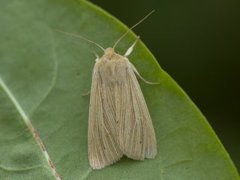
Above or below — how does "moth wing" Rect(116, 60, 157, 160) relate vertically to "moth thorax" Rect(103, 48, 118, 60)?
below

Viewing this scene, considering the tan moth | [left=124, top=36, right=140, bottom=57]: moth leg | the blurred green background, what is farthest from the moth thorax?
the blurred green background

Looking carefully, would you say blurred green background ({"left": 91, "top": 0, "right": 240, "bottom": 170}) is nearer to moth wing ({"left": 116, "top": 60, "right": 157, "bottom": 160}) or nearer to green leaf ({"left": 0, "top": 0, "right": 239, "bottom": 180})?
moth wing ({"left": 116, "top": 60, "right": 157, "bottom": 160})

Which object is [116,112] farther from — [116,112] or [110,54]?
[110,54]

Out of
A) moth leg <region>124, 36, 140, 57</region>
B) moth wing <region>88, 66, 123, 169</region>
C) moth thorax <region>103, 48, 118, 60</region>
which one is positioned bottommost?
moth wing <region>88, 66, 123, 169</region>

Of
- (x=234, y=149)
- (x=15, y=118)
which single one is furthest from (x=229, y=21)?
(x=15, y=118)

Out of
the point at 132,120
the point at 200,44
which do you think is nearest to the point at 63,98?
the point at 132,120

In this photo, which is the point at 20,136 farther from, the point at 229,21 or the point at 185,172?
the point at 229,21
